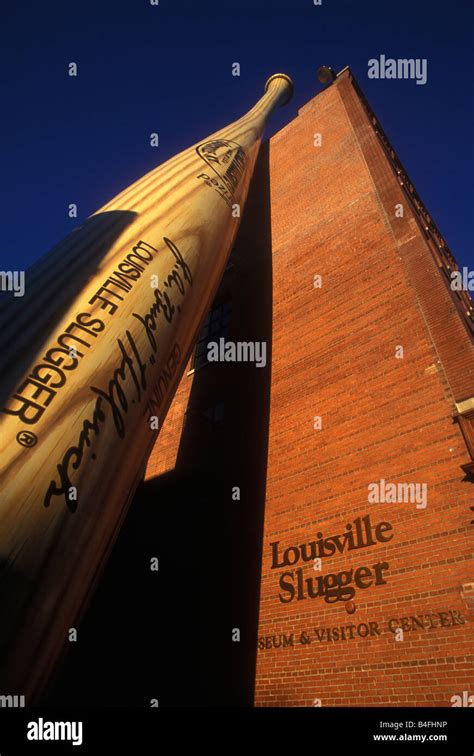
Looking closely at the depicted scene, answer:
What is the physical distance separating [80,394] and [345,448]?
4.04 metres

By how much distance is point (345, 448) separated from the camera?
6.00m

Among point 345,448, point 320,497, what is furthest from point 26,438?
point 345,448

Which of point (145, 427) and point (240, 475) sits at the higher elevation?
point (240, 475)

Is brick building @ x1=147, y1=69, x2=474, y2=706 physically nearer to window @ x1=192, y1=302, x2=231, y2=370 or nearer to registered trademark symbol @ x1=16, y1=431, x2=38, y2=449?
window @ x1=192, y1=302, x2=231, y2=370

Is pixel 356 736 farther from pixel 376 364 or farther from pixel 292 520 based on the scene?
pixel 376 364

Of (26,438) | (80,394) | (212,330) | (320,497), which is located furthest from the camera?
(212,330)

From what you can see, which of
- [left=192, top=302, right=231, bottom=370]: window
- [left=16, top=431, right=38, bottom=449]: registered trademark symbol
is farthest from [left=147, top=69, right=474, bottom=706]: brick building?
[left=16, top=431, right=38, bottom=449]: registered trademark symbol

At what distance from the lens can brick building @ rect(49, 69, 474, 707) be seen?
15.4 ft

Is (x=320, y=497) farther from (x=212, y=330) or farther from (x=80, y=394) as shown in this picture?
(x=212, y=330)

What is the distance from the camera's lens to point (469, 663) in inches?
159

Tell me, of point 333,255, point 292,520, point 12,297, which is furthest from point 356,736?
point 333,255

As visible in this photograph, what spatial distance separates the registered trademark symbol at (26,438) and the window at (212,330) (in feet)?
22.8

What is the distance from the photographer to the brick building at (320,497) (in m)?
4.68

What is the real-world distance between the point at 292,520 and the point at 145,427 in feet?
10.7
